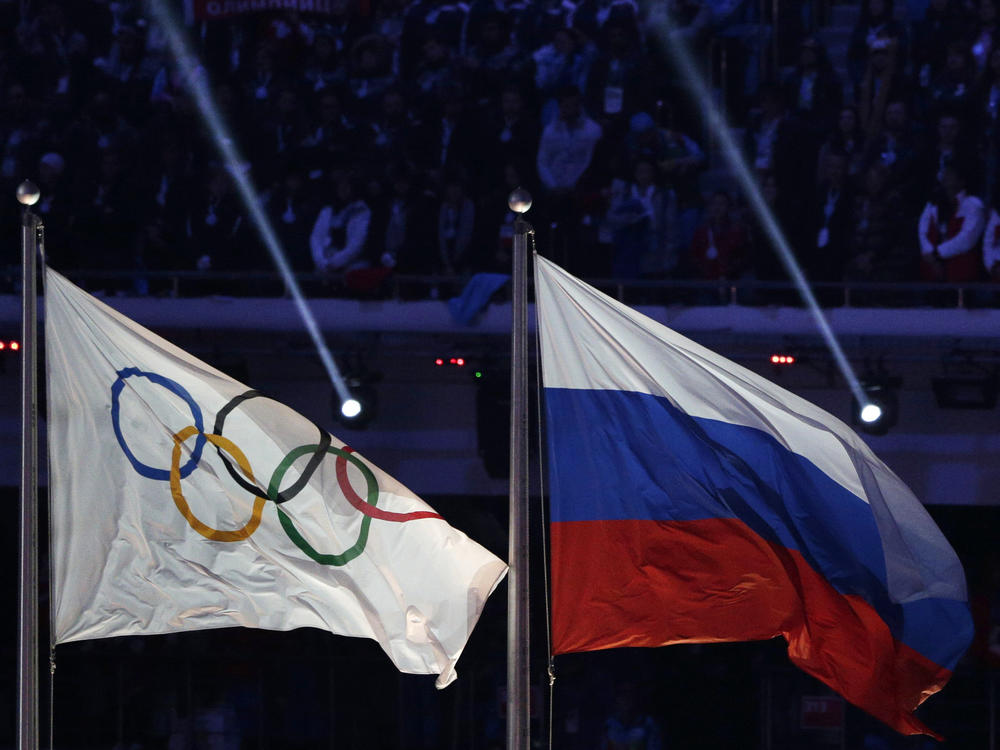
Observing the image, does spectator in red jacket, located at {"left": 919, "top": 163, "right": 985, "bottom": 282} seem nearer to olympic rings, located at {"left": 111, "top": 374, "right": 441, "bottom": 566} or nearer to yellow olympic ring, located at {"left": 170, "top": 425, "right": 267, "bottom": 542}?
olympic rings, located at {"left": 111, "top": 374, "right": 441, "bottom": 566}

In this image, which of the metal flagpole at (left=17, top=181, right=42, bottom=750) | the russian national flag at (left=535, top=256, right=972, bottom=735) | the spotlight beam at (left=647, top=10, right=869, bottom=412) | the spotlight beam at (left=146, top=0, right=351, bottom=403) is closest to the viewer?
the russian national flag at (left=535, top=256, right=972, bottom=735)

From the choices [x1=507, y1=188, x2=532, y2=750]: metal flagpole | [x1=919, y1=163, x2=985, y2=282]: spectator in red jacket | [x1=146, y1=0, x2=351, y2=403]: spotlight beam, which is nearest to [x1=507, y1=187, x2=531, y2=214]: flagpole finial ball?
[x1=507, y1=188, x2=532, y2=750]: metal flagpole

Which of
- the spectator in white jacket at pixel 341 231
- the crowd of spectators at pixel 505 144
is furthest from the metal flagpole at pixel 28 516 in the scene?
the spectator in white jacket at pixel 341 231

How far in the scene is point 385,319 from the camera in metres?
11.5

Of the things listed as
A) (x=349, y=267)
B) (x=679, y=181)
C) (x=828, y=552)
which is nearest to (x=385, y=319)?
(x=349, y=267)

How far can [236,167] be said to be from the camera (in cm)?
1207

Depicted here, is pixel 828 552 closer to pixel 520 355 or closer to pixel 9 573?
pixel 520 355

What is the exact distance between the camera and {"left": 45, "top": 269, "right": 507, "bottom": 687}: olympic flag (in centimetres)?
686

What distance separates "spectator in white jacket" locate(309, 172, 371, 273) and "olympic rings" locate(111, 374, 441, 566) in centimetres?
460

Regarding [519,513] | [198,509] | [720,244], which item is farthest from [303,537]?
[720,244]

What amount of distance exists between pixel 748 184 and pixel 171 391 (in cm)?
582

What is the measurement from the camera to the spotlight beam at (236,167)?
11.5 metres

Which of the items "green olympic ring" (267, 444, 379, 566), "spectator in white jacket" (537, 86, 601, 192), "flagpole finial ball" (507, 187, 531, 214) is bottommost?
"green olympic ring" (267, 444, 379, 566)

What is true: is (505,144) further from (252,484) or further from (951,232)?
(252,484)
